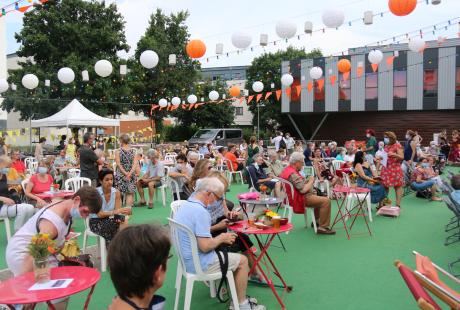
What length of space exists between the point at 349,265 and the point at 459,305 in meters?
2.71

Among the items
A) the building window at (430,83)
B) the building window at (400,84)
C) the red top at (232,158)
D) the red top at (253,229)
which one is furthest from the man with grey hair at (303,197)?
the building window at (430,83)

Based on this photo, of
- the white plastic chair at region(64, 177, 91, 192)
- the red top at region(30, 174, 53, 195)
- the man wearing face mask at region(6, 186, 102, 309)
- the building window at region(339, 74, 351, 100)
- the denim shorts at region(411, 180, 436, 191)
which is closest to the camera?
the man wearing face mask at region(6, 186, 102, 309)

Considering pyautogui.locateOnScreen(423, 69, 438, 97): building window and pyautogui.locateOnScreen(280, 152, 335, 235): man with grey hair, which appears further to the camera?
pyautogui.locateOnScreen(423, 69, 438, 97): building window

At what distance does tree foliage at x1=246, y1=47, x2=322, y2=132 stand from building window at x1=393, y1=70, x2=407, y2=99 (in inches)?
383

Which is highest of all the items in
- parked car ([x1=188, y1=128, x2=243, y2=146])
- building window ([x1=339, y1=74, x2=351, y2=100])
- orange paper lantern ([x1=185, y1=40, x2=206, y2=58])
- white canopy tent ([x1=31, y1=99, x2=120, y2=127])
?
building window ([x1=339, y1=74, x2=351, y2=100])

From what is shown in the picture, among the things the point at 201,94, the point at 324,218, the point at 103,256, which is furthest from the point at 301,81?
the point at 103,256

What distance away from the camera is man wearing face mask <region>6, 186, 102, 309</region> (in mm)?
2840

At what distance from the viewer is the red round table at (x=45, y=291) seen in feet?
7.49

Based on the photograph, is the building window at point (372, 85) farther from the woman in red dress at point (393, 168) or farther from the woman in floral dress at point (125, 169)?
the woman in floral dress at point (125, 169)

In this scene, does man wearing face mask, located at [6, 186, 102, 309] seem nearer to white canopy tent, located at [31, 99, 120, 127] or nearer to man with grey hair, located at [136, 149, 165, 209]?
man with grey hair, located at [136, 149, 165, 209]

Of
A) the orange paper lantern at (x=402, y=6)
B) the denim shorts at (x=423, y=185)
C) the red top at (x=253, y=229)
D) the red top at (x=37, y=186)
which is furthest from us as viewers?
the denim shorts at (x=423, y=185)

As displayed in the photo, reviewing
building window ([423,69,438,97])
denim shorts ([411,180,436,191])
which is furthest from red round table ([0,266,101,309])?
building window ([423,69,438,97])

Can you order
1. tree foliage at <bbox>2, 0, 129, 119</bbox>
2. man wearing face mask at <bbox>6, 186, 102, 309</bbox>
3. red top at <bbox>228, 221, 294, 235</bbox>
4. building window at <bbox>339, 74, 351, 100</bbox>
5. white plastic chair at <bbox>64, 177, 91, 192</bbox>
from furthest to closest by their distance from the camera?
building window at <bbox>339, 74, 351, 100</bbox>
tree foliage at <bbox>2, 0, 129, 119</bbox>
white plastic chair at <bbox>64, 177, 91, 192</bbox>
red top at <bbox>228, 221, 294, 235</bbox>
man wearing face mask at <bbox>6, 186, 102, 309</bbox>

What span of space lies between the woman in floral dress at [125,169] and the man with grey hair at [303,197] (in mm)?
3019
